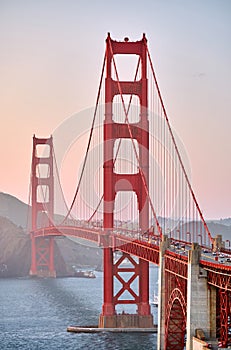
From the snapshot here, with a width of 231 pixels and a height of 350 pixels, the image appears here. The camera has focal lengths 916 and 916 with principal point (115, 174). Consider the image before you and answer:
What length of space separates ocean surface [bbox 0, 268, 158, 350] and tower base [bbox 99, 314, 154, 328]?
143 centimetres

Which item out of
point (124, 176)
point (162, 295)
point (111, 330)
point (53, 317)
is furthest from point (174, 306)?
point (53, 317)

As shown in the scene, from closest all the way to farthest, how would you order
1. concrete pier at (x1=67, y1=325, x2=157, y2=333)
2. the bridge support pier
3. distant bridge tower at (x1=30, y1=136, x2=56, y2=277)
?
1. the bridge support pier
2. concrete pier at (x1=67, y1=325, x2=157, y2=333)
3. distant bridge tower at (x1=30, y1=136, x2=56, y2=277)

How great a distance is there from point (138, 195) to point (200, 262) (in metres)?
21.3

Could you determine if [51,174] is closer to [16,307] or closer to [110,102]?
[16,307]

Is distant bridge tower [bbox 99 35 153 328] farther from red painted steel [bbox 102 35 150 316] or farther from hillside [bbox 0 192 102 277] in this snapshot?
hillside [bbox 0 192 102 277]

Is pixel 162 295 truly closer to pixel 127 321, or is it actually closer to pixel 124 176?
pixel 127 321

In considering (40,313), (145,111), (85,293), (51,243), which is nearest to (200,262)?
(145,111)

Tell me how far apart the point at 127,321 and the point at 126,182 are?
28.3ft

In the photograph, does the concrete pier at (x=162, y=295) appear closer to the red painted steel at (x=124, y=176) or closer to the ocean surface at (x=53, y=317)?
the ocean surface at (x=53, y=317)

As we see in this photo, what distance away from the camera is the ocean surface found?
5191cm

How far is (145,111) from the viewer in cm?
5825

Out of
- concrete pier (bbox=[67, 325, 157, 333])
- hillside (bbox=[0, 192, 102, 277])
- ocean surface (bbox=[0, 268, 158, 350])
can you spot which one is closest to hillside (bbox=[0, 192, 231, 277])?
hillside (bbox=[0, 192, 102, 277])

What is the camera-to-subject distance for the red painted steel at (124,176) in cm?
5672

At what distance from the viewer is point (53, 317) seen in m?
66.5
